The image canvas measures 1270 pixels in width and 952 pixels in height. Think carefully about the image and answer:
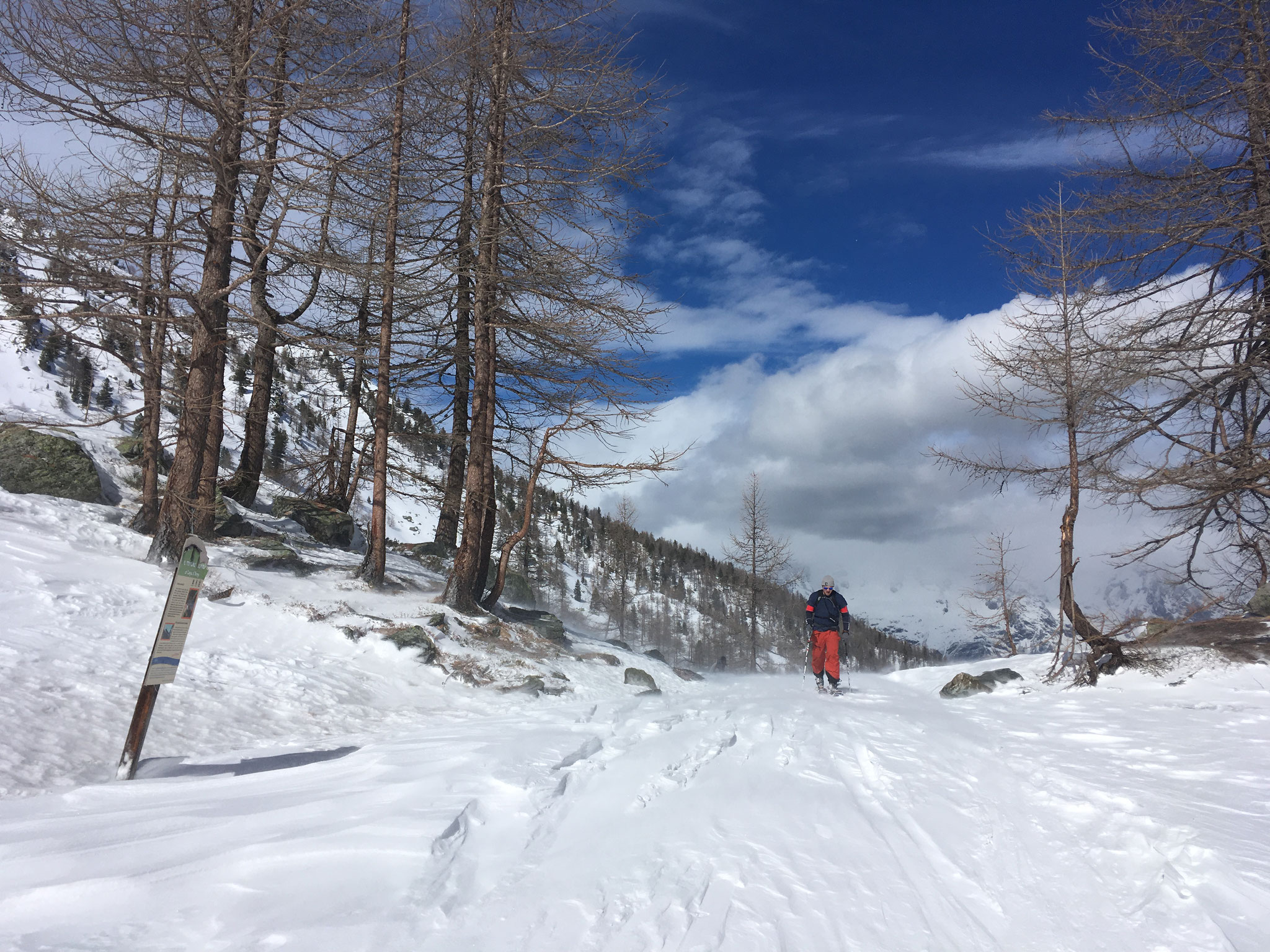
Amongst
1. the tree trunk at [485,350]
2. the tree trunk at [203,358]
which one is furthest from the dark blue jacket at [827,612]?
the tree trunk at [203,358]

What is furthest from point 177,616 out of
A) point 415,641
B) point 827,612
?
point 827,612

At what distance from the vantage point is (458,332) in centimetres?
1460

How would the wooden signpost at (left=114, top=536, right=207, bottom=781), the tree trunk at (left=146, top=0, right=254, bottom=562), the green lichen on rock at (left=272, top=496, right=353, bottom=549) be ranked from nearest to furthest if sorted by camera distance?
1. the wooden signpost at (left=114, top=536, right=207, bottom=781)
2. the tree trunk at (left=146, top=0, right=254, bottom=562)
3. the green lichen on rock at (left=272, top=496, right=353, bottom=549)

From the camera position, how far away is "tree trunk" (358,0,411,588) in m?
12.3

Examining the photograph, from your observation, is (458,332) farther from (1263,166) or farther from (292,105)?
(1263,166)

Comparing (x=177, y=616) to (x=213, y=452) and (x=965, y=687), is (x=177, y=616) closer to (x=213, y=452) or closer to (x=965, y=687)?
(x=213, y=452)

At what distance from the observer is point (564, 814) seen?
14.3ft

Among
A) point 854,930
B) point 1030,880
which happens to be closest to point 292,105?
point 854,930

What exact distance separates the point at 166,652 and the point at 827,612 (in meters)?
10.1

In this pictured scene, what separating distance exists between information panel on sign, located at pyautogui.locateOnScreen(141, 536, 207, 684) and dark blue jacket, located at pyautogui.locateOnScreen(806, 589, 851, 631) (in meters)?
9.72

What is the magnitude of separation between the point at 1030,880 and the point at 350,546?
16.8 m

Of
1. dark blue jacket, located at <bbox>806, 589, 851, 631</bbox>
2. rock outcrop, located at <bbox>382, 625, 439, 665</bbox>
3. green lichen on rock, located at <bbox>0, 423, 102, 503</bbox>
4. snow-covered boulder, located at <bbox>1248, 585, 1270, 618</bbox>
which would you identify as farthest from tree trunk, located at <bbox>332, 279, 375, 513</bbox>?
snow-covered boulder, located at <bbox>1248, 585, 1270, 618</bbox>

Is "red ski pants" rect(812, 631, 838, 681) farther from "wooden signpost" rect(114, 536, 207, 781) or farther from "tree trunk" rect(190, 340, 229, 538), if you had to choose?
"tree trunk" rect(190, 340, 229, 538)

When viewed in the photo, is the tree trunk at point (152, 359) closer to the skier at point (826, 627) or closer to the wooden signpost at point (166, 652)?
the wooden signpost at point (166, 652)
